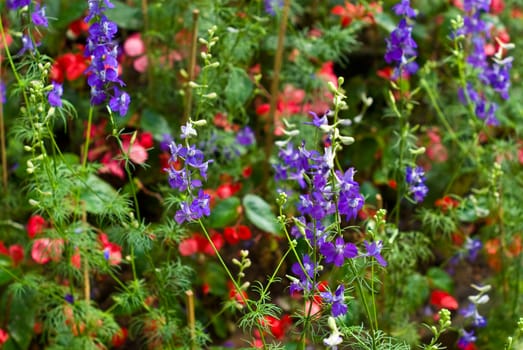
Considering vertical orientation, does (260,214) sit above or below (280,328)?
above

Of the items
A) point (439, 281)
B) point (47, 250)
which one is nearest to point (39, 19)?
point (47, 250)

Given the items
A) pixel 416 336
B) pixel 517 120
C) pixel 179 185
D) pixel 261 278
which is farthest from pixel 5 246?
pixel 517 120

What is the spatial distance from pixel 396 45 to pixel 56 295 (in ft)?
3.66

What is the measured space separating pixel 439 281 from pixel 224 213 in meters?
0.75

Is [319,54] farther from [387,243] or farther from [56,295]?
[56,295]

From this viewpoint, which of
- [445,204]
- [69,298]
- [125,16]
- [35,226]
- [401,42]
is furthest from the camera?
[125,16]

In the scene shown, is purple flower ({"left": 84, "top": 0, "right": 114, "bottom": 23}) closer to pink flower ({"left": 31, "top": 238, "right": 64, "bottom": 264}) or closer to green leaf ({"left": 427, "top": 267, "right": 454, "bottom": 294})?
pink flower ({"left": 31, "top": 238, "right": 64, "bottom": 264})

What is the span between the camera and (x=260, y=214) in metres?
2.45

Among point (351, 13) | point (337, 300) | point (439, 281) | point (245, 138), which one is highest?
point (351, 13)

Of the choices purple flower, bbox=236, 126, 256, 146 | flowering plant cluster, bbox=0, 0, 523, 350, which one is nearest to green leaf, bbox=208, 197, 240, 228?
flowering plant cluster, bbox=0, 0, 523, 350

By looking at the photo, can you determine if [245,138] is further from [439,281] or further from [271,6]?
[439,281]

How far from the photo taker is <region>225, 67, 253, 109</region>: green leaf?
2.50 metres

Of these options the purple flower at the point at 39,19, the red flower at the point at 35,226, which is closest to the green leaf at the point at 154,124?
the red flower at the point at 35,226

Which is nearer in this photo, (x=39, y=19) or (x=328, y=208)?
(x=328, y=208)
